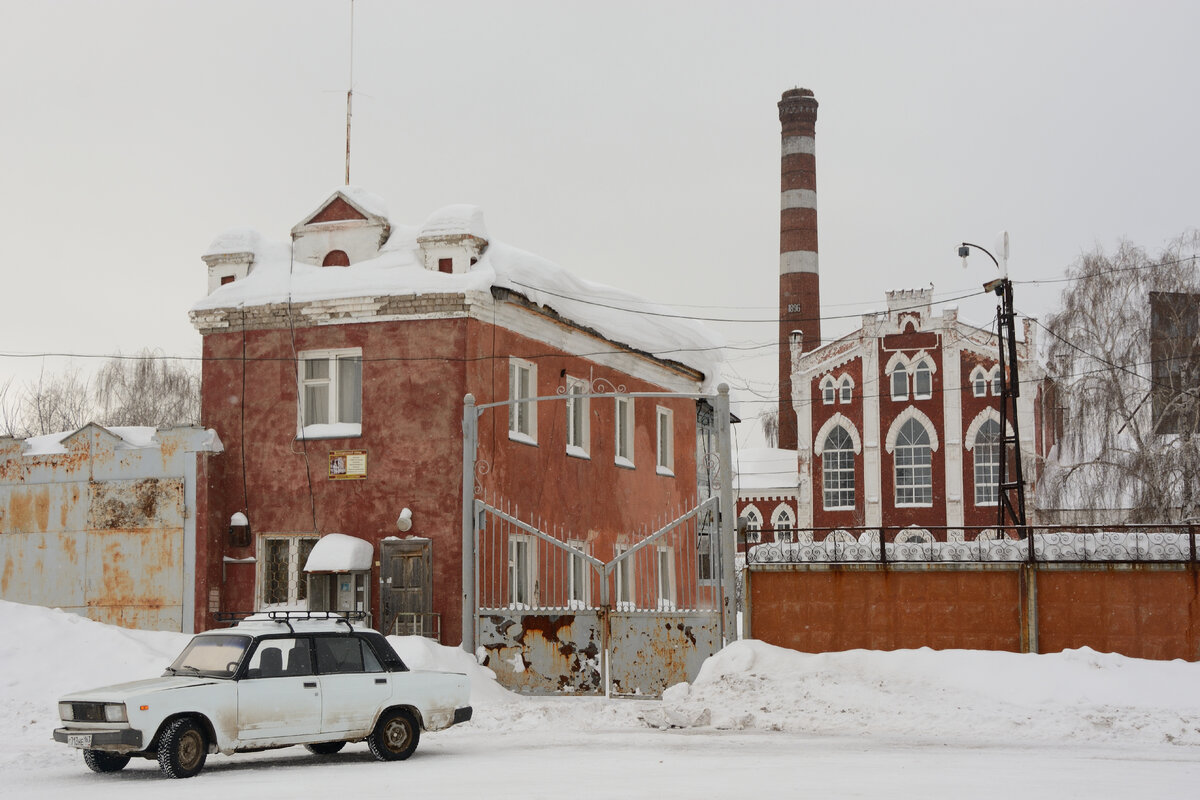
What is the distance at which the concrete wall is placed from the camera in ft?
59.7

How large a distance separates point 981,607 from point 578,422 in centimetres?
971

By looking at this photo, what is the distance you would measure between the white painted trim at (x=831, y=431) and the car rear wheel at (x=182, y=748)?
5175 cm

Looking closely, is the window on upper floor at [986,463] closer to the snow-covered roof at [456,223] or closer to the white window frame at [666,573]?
the white window frame at [666,573]

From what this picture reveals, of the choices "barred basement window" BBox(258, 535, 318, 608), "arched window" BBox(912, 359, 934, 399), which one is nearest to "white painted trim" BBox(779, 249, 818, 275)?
"arched window" BBox(912, 359, 934, 399)

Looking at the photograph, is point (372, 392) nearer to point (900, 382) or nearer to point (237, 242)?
point (237, 242)

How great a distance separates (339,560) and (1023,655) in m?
10.5

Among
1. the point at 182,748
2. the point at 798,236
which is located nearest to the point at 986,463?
the point at 798,236

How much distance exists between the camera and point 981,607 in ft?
62.0

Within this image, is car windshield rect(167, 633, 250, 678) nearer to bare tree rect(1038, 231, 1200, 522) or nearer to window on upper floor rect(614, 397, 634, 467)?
window on upper floor rect(614, 397, 634, 467)

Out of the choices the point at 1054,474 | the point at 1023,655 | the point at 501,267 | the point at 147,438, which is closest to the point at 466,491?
the point at 501,267

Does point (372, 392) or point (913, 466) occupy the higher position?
point (913, 466)

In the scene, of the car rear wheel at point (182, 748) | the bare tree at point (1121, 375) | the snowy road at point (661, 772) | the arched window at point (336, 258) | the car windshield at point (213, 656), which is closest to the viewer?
the snowy road at point (661, 772)

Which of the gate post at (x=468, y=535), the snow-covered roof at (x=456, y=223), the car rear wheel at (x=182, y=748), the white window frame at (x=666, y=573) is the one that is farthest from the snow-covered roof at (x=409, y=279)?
the car rear wheel at (x=182, y=748)

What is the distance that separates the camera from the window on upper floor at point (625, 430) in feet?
92.1
